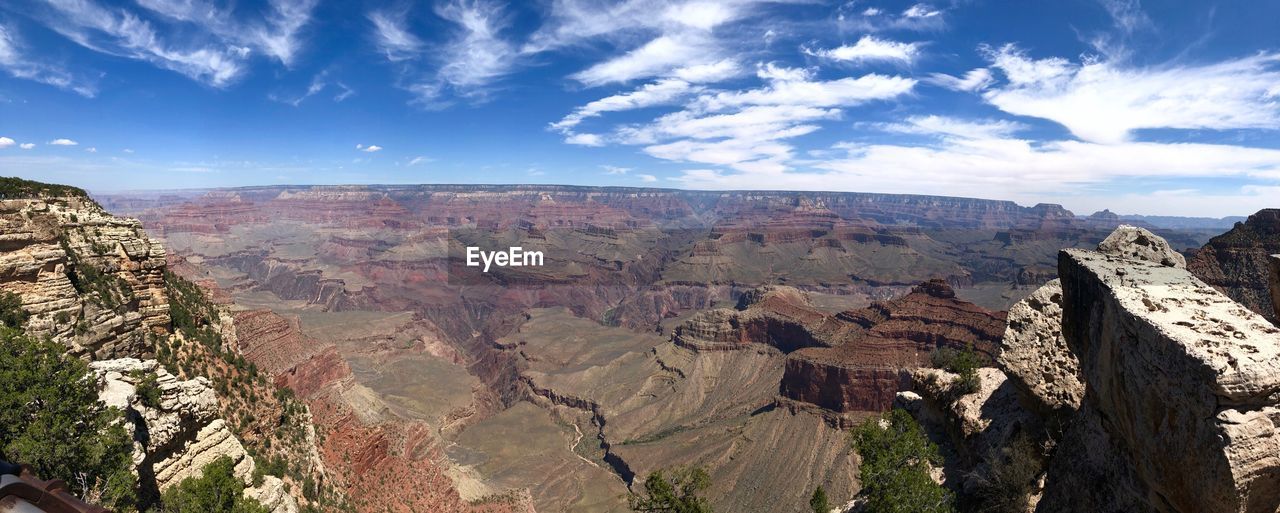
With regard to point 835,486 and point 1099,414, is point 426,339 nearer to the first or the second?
point 835,486

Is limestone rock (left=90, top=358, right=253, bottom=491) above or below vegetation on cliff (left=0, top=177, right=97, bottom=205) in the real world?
below

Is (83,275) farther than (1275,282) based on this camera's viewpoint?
Yes

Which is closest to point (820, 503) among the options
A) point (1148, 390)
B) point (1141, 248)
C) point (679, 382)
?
point (1148, 390)

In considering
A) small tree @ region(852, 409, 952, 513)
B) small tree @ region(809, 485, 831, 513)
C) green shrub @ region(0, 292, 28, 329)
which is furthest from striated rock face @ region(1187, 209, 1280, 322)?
green shrub @ region(0, 292, 28, 329)

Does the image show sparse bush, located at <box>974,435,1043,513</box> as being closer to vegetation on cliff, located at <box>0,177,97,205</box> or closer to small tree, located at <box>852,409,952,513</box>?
small tree, located at <box>852,409,952,513</box>

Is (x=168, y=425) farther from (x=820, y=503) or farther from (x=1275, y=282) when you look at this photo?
(x=1275, y=282)

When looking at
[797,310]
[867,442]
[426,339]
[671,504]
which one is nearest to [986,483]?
[867,442]
